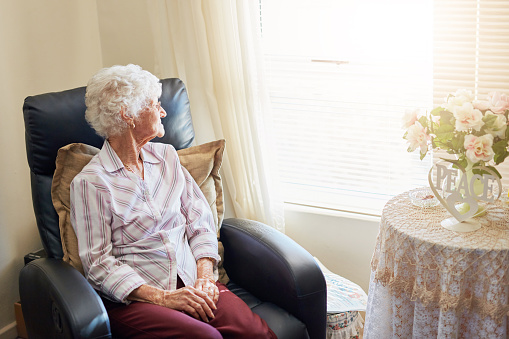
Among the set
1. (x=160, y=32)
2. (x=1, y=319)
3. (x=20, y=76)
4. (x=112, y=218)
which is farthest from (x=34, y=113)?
(x=1, y=319)

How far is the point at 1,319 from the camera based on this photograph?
102 inches

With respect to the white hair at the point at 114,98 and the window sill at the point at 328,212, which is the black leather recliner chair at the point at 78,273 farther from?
the window sill at the point at 328,212

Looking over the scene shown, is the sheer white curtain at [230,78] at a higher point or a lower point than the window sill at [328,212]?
higher

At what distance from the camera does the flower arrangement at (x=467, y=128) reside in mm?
1812

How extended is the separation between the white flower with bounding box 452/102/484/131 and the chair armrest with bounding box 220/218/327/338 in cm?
65

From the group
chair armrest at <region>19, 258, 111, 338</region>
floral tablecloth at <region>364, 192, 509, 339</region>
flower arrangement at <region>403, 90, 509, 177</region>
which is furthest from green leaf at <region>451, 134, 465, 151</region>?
chair armrest at <region>19, 258, 111, 338</region>

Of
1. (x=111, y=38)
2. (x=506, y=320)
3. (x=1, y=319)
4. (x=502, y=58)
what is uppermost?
(x=111, y=38)

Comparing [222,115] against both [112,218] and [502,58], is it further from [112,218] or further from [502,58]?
[502,58]

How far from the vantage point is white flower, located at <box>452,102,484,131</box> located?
1807 millimetres

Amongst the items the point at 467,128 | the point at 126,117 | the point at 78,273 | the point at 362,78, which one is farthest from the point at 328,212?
the point at 78,273

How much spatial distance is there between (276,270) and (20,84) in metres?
1.44

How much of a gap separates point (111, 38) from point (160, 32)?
0.38 meters

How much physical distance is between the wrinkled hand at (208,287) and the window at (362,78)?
36.9 inches

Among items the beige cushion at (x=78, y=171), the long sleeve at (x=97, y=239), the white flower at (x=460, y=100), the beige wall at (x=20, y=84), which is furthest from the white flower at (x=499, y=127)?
the beige wall at (x=20, y=84)
